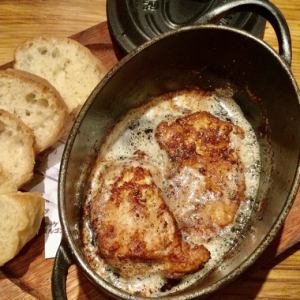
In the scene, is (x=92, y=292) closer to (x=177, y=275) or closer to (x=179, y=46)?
(x=177, y=275)

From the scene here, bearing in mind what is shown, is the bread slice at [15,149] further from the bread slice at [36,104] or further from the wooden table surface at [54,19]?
the wooden table surface at [54,19]

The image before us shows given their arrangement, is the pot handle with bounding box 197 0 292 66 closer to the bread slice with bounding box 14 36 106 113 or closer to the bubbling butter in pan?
the bubbling butter in pan

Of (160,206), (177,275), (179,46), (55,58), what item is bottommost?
(177,275)

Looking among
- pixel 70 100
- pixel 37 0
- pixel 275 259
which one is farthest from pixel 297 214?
pixel 37 0

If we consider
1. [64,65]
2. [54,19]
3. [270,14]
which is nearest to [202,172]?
[270,14]

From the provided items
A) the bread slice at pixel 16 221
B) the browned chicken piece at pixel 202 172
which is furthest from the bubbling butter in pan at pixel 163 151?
the bread slice at pixel 16 221

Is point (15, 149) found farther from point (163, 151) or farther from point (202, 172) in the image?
point (202, 172)
